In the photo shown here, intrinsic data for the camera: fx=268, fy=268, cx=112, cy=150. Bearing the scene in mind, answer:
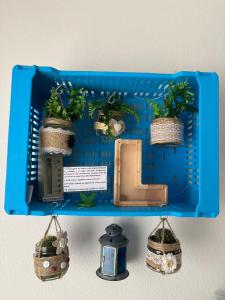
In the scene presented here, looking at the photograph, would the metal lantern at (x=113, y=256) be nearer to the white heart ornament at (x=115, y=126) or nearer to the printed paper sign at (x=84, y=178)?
the printed paper sign at (x=84, y=178)

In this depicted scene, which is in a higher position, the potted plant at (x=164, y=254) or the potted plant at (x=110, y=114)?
the potted plant at (x=110, y=114)

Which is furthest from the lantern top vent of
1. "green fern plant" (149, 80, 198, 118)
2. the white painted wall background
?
"green fern plant" (149, 80, 198, 118)

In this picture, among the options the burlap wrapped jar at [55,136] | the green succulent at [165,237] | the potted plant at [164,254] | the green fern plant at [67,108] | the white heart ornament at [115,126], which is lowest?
the potted plant at [164,254]

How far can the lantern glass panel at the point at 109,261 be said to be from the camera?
81 centimetres

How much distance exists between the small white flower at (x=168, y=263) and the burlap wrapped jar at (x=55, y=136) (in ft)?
1.39

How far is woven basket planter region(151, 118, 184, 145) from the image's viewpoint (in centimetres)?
79

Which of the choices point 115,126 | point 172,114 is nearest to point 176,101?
point 172,114

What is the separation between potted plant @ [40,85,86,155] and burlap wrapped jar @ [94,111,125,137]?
2.6 inches

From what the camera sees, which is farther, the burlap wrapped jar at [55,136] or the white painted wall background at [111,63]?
the white painted wall background at [111,63]

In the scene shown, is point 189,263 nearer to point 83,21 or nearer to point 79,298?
point 79,298

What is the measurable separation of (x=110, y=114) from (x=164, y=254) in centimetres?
45

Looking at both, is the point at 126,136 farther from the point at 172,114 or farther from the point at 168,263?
the point at 168,263

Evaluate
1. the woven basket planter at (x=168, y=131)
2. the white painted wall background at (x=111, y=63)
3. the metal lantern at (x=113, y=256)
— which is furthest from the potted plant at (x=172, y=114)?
the metal lantern at (x=113, y=256)

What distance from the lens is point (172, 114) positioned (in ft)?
2.68
